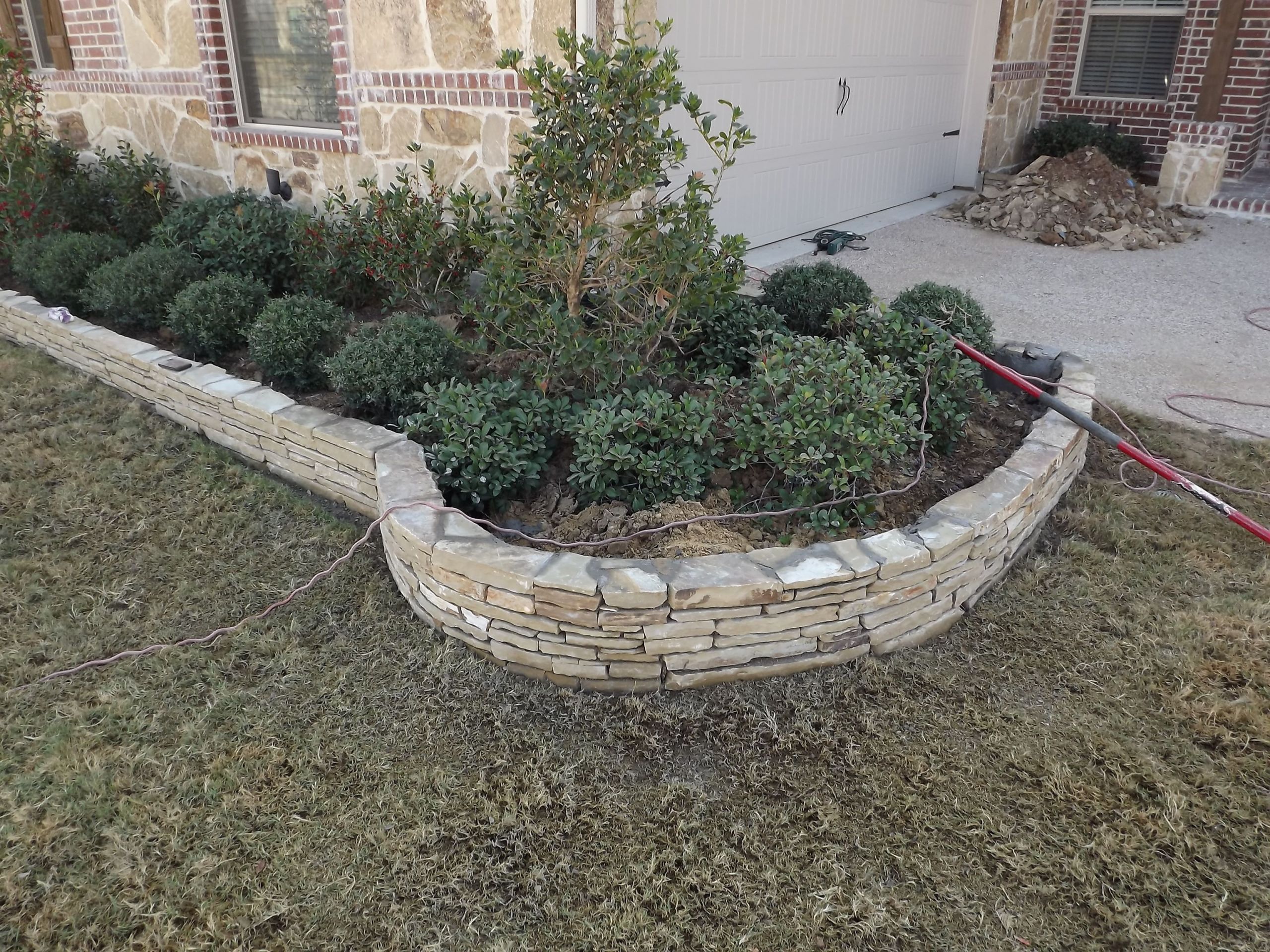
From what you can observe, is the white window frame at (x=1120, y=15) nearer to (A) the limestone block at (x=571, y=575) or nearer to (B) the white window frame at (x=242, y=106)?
(B) the white window frame at (x=242, y=106)

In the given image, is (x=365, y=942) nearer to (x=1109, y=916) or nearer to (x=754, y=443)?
(x=1109, y=916)

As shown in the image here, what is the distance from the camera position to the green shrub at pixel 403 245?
419cm

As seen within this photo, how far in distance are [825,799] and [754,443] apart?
3.80 ft

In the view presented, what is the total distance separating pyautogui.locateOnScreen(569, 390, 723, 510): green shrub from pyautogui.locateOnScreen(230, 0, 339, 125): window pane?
11.5 feet

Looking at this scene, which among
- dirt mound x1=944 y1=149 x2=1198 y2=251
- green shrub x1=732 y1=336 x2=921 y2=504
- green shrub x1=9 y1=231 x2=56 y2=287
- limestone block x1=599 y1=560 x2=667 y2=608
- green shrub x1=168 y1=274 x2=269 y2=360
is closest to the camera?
limestone block x1=599 y1=560 x2=667 y2=608

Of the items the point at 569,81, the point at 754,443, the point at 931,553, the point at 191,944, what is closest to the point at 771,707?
the point at 931,553

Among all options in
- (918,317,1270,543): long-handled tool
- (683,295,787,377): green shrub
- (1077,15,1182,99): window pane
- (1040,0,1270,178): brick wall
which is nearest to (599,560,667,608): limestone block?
(683,295,787,377): green shrub

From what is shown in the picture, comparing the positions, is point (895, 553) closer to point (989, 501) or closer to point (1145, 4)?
point (989, 501)

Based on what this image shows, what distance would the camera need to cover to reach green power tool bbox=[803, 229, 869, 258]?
239 inches

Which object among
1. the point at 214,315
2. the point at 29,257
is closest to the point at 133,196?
the point at 29,257

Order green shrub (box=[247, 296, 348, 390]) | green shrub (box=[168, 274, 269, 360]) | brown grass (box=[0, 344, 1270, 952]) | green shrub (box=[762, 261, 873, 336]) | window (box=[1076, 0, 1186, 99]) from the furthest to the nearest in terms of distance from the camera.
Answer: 1. window (box=[1076, 0, 1186, 99])
2. green shrub (box=[168, 274, 269, 360])
3. green shrub (box=[762, 261, 873, 336])
4. green shrub (box=[247, 296, 348, 390])
5. brown grass (box=[0, 344, 1270, 952])

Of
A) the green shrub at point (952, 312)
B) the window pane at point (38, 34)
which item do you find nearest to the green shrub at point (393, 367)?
the green shrub at point (952, 312)

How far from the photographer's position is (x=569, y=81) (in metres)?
3.02

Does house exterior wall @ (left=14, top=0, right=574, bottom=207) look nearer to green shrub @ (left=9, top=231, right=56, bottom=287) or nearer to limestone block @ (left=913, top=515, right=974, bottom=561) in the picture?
green shrub @ (left=9, top=231, right=56, bottom=287)
